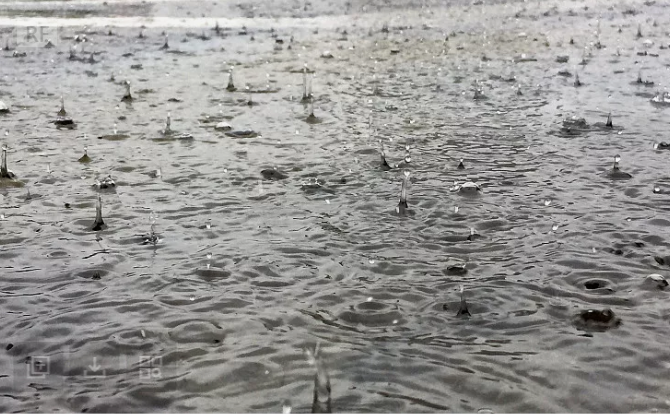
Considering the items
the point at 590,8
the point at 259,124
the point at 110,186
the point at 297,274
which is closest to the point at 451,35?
the point at 590,8

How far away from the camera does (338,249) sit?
6.18 meters

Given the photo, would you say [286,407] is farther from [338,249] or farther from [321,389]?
[338,249]

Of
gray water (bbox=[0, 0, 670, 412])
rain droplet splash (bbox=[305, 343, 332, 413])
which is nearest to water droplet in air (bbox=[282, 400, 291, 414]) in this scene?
gray water (bbox=[0, 0, 670, 412])

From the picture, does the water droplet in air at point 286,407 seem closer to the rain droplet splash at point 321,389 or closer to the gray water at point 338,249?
the gray water at point 338,249

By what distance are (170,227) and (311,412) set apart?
3333 mm

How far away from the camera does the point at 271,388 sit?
411 centimetres

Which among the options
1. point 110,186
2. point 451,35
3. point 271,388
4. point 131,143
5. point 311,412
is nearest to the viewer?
point 311,412

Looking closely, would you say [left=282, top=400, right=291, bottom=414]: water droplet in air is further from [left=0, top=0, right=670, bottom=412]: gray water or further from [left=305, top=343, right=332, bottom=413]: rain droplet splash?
[left=305, top=343, right=332, bottom=413]: rain droplet splash

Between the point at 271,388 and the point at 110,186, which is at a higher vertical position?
the point at 110,186

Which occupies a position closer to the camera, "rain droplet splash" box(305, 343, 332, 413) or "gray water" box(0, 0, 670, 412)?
"rain droplet splash" box(305, 343, 332, 413)

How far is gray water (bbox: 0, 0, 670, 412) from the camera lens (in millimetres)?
4199

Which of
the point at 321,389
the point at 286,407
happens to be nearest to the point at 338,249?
the point at 321,389

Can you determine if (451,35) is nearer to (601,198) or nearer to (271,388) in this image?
(601,198)

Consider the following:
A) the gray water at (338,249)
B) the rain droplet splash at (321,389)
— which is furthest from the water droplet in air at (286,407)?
the rain droplet splash at (321,389)
